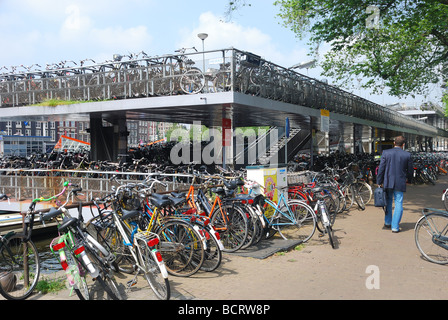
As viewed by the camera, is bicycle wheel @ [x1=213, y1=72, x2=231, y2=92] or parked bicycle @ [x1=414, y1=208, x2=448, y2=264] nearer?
parked bicycle @ [x1=414, y1=208, x2=448, y2=264]

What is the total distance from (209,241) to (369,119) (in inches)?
848

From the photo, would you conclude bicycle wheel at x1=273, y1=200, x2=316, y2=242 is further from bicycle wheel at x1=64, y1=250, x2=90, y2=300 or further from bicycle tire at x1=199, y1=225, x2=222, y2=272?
bicycle wheel at x1=64, y1=250, x2=90, y2=300

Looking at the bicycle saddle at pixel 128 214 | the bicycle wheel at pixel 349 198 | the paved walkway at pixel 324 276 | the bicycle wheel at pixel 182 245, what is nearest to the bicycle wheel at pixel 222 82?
the bicycle wheel at pixel 349 198

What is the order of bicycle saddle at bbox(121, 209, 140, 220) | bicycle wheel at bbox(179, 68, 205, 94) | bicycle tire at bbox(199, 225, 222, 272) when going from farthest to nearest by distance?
bicycle wheel at bbox(179, 68, 205, 94) → bicycle tire at bbox(199, 225, 222, 272) → bicycle saddle at bbox(121, 209, 140, 220)

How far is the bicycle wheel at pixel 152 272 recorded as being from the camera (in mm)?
3869

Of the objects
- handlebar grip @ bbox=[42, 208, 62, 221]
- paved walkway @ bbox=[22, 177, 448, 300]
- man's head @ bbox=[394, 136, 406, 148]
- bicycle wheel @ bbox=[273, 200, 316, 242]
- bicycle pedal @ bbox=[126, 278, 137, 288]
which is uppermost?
man's head @ bbox=[394, 136, 406, 148]

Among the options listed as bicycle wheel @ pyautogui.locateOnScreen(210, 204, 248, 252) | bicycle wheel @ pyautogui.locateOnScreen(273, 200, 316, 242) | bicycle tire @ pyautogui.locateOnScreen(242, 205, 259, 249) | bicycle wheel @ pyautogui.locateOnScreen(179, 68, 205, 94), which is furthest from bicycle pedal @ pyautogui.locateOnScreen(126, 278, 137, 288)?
bicycle wheel @ pyautogui.locateOnScreen(179, 68, 205, 94)

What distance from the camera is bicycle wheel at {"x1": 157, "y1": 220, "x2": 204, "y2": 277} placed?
178 inches

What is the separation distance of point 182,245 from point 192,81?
7.05m

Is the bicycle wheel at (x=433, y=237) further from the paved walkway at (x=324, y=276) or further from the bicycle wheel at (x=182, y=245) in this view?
the bicycle wheel at (x=182, y=245)

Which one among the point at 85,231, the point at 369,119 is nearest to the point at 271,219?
the point at 85,231

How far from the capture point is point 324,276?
15.3 ft
